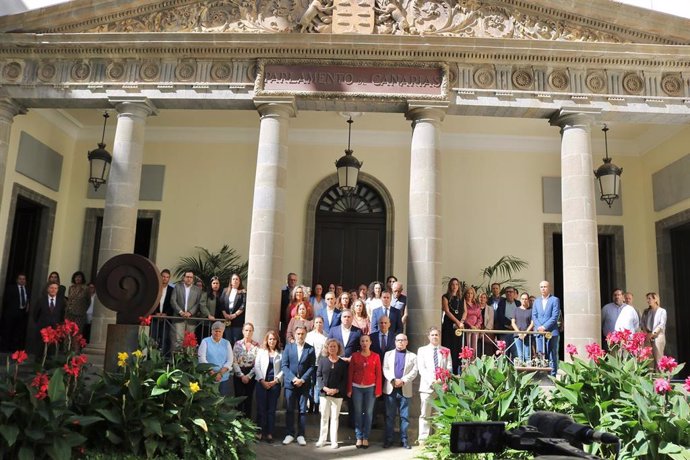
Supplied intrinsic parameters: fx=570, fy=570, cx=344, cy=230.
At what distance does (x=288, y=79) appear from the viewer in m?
10.5

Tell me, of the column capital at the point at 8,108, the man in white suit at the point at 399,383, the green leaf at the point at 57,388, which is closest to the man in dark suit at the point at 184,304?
the man in white suit at the point at 399,383

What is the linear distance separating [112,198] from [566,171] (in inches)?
323

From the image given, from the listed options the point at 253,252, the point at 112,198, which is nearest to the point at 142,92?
the point at 112,198

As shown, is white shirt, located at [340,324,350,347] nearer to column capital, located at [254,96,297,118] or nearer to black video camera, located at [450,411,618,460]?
column capital, located at [254,96,297,118]

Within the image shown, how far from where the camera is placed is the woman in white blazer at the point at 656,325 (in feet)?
34.0

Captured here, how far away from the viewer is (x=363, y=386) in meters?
8.05

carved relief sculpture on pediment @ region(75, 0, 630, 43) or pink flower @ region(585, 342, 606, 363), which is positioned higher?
carved relief sculpture on pediment @ region(75, 0, 630, 43)

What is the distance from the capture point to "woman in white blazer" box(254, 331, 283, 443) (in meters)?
8.12

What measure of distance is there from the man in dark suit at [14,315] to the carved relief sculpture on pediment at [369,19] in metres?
5.65

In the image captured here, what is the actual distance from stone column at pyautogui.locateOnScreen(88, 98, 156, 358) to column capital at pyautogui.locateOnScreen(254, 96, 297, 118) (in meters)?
2.15

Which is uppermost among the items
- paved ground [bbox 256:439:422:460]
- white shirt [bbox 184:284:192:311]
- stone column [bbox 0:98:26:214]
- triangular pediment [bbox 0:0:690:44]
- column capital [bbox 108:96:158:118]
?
triangular pediment [bbox 0:0:690:44]

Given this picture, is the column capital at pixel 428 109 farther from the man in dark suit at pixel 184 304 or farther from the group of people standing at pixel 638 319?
the man in dark suit at pixel 184 304

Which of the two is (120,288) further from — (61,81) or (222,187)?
(222,187)

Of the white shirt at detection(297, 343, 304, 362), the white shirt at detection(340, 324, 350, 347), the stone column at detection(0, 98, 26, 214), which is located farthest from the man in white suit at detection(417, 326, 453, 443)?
the stone column at detection(0, 98, 26, 214)
